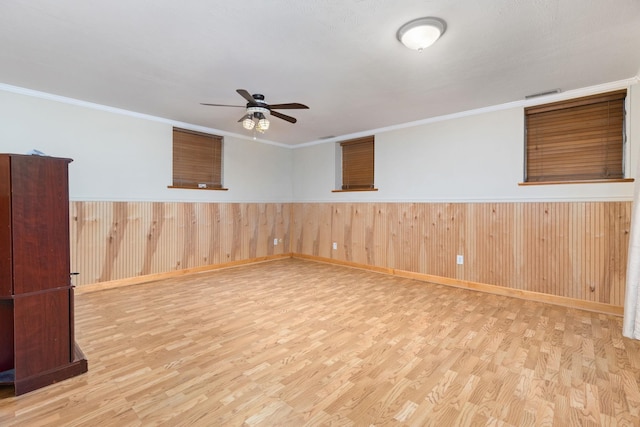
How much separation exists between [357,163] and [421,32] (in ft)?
11.3

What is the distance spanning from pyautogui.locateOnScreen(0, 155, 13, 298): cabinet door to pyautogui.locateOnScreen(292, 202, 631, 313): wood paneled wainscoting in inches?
172

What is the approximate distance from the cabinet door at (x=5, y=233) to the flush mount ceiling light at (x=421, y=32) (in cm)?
271

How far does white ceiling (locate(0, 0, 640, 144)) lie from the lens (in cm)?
196

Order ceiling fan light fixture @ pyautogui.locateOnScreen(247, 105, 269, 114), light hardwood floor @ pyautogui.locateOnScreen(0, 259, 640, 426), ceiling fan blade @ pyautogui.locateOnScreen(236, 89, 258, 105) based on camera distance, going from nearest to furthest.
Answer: light hardwood floor @ pyautogui.locateOnScreen(0, 259, 640, 426), ceiling fan blade @ pyautogui.locateOnScreen(236, 89, 258, 105), ceiling fan light fixture @ pyautogui.locateOnScreen(247, 105, 269, 114)

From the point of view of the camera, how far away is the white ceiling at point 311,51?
6.44ft

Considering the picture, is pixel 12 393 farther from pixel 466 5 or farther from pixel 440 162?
pixel 440 162

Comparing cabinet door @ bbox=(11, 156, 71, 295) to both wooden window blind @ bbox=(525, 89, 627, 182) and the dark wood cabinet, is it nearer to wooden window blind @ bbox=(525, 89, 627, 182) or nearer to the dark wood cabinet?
the dark wood cabinet

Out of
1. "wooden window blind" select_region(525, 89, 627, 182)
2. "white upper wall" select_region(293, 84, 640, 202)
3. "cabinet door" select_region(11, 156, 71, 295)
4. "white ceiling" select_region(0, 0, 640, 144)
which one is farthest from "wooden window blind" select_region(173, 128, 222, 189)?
"wooden window blind" select_region(525, 89, 627, 182)

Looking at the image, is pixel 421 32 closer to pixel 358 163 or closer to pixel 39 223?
pixel 39 223

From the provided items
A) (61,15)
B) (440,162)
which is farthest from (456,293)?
(61,15)

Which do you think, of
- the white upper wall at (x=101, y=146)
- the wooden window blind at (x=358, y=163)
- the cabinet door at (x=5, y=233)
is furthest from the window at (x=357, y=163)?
the cabinet door at (x=5, y=233)

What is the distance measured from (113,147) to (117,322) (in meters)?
2.51

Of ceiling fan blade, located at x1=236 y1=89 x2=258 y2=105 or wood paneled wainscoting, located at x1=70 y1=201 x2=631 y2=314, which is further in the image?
wood paneled wainscoting, located at x1=70 y1=201 x2=631 y2=314

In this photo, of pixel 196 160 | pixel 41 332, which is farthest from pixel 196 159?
pixel 41 332
